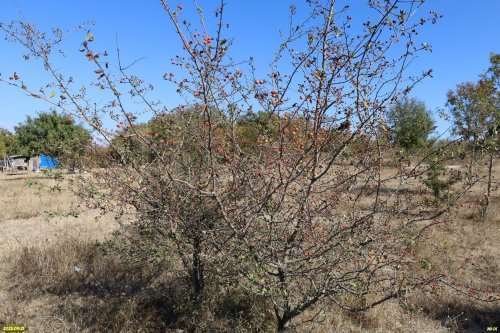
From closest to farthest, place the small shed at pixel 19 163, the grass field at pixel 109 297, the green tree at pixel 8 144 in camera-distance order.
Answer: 1. the grass field at pixel 109 297
2. the small shed at pixel 19 163
3. the green tree at pixel 8 144

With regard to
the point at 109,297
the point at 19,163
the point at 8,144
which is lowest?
the point at 109,297

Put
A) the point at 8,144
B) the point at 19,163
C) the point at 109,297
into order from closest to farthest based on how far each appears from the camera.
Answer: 1. the point at 109,297
2. the point at 19,163
3. the point at 8,144

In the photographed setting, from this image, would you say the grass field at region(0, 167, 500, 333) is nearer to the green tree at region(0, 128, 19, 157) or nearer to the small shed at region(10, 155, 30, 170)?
the green tree at region(0, 128, 19, 157)

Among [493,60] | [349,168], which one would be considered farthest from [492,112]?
[349,168]

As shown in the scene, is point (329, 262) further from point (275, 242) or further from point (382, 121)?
point (382, 121)

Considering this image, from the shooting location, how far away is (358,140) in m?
2.92

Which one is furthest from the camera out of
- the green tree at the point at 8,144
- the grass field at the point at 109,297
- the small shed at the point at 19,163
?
the green tree at the point at 8,144

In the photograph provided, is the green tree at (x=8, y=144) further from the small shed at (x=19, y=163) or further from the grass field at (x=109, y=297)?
the grass field at (x=109, y=297)

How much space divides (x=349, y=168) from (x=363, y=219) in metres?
0.70

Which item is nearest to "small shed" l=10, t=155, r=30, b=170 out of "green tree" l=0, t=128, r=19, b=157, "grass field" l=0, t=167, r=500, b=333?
"green tree" l=0, t=128, r=19, b=157

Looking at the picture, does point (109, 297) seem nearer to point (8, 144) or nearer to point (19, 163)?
point (19, 163)

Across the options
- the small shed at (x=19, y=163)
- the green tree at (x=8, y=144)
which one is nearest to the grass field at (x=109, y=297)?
the green tree at (x=8, y=144)

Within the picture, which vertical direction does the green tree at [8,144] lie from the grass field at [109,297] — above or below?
above

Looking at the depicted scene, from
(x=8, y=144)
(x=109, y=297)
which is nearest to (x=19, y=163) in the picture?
(x=8, y=144)
